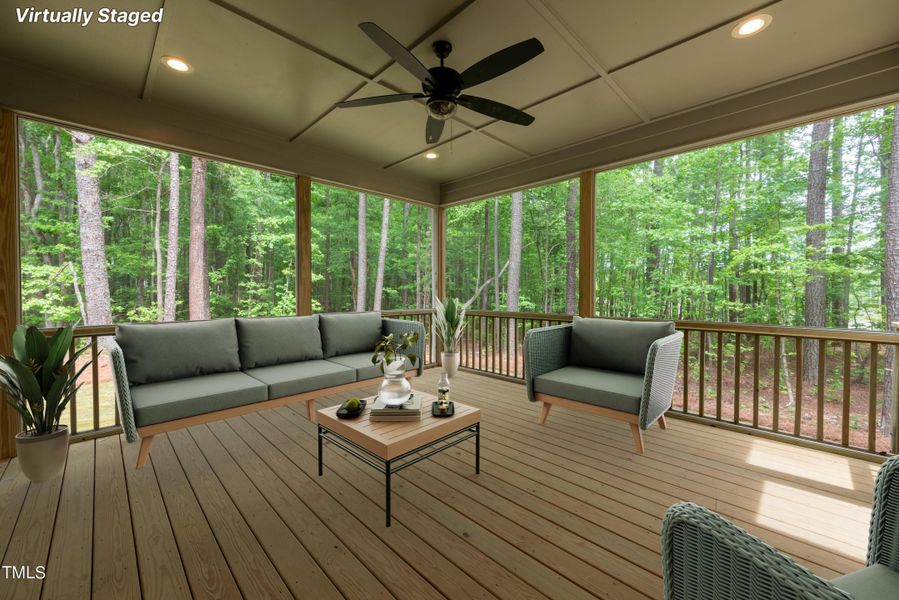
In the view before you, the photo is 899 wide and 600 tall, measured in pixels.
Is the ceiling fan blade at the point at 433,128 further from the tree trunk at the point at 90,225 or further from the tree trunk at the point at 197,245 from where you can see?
the tree trunk at the point at 197,245

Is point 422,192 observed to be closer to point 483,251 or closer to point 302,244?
point 302,244

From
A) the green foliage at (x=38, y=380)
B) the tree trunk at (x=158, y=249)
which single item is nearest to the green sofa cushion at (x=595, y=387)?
the green foliage at (x=38, y=380)

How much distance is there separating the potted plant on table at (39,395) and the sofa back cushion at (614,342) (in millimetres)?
3704

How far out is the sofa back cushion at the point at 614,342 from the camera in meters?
2.94

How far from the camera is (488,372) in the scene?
4859 mm

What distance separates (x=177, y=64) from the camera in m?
2.53

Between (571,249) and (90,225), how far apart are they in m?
8.98

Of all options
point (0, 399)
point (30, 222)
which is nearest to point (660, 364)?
point (0, 399)

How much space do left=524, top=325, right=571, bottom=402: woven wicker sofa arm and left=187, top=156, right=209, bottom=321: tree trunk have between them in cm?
682

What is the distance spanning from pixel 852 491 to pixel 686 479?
0.92 m

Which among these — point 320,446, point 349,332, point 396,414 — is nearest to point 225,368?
point 349,332


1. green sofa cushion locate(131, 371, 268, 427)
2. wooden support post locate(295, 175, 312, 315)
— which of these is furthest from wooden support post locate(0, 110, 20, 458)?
wooden support post locate(295, 175, 312, 315)

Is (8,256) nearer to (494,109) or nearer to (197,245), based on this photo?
(494,109)

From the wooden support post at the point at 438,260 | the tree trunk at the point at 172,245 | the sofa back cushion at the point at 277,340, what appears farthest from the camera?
the tree trunk at the point at 172,245
